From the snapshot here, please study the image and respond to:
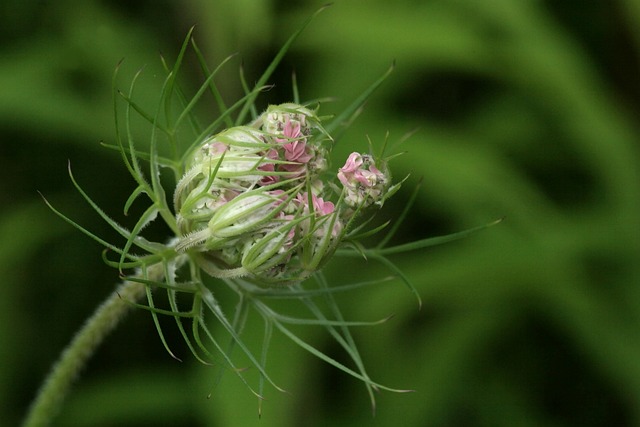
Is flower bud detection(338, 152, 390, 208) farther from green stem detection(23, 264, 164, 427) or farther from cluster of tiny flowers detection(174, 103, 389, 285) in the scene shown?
green stem detection(23, 264, 164, 427)

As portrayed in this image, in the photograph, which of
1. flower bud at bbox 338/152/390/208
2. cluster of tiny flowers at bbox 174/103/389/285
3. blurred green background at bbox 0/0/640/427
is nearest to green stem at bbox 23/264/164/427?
cluster of tiny flowers at bbox 174/103/389/285

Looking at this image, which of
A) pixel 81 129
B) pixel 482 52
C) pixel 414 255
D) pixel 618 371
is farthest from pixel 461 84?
pixel 81 129

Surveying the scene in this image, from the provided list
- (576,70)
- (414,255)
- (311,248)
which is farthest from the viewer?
(414,255)

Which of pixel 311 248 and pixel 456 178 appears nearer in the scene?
pixel 311 248

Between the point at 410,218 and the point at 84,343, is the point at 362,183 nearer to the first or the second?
the point at 84,343

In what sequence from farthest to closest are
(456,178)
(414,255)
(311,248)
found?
(414,255) → (456,178) → (311,248)

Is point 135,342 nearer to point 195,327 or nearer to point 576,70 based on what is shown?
point 195,327

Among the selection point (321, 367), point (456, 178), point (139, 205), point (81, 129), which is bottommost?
point (321, 367)
